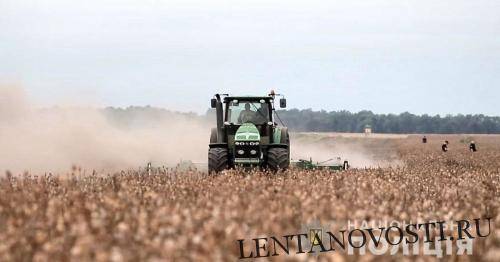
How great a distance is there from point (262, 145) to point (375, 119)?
167302mm

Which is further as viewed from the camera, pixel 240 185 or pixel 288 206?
pixel 240 185

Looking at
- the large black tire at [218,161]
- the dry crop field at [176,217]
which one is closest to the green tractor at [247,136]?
the large black tire at [218,161]

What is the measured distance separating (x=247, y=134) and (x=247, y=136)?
7 centimetres

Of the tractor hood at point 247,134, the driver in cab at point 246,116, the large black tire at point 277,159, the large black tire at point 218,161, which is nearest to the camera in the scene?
the large black tire at point 218,161

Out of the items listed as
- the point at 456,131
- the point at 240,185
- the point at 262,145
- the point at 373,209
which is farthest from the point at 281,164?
the point at 456,131

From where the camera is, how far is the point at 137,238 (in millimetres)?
5824

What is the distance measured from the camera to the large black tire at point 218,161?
16.6 meters

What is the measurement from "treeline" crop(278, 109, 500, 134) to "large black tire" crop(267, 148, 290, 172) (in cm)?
15476

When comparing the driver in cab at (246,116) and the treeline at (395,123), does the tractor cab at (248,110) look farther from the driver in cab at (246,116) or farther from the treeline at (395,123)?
the treeline at (395,123)

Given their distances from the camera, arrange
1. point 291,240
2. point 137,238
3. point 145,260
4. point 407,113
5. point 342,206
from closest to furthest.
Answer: point 145,260 < point 137,238 < point 291,240 < point 342,206 < point 407,113

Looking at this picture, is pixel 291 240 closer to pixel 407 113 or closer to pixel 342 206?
pixel 342 206

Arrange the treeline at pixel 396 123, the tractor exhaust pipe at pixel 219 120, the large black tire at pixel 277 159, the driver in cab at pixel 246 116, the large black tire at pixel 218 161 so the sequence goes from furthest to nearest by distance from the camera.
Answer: the treeline at pixel 396 123
the driver in cab at pixel 246 116
the tractor exhaust pipe at pixel 219 120
the large black tire at pixel 277 159
the large black tire at pixel 218 161

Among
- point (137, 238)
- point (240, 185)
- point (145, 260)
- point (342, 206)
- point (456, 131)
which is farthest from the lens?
point (456, 131)

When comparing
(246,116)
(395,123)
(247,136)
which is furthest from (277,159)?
(395,123)
